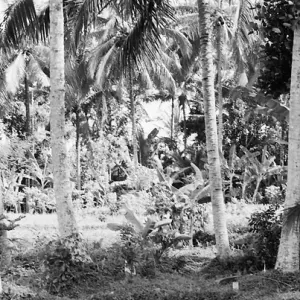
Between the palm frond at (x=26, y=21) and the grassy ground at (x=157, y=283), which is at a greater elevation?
the palm frond at (x=26, y=21)

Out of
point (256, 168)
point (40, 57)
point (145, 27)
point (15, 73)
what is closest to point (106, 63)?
point (15, 73)

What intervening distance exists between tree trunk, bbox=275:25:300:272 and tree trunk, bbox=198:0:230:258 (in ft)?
5.97

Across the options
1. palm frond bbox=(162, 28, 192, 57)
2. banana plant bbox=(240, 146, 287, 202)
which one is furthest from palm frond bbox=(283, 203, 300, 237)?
palm frond bbox=(162, 28, 192, 57)

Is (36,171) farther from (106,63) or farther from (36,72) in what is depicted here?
(106,63)

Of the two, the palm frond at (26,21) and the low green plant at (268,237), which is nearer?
the low green plant at (268,237)

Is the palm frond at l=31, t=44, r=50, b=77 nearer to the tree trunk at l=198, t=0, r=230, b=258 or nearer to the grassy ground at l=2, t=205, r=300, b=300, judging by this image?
the grassy ground at l=2, t=205, r=300, b=300

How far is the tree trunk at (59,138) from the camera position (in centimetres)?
693

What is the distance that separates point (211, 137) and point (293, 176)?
6.82ft

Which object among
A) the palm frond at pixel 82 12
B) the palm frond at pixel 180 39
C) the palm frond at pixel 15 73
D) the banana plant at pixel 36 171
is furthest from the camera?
the banana plant at pixel 36 171

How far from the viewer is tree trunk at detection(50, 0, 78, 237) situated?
693 cm

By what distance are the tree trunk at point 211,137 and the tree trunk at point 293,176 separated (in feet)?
5.97

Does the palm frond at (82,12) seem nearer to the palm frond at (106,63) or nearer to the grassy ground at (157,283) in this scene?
the grassy ground at (157,283)

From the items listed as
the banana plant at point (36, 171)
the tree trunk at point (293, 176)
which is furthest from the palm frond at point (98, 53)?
the tree trunk at point (293, 176)

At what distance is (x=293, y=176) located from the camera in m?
5.99
